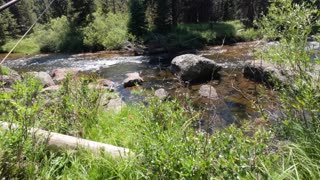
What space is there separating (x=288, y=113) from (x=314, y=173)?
0.88 metres

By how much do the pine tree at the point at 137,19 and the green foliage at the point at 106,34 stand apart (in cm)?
88

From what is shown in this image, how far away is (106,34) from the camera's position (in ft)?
84.7

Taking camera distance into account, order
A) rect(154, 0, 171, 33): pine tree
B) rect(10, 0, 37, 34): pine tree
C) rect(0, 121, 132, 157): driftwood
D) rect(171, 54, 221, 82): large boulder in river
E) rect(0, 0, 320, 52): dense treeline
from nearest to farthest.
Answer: rect(0, 121, 132, 157): driftwood, rect(171, 54, 221, 82): large boulder in river, rect(0, 0, 320, 52): dense treeline, rect(154, 0, 171, 33): pine tree, rect(10, 0, 37, 34): pine tree

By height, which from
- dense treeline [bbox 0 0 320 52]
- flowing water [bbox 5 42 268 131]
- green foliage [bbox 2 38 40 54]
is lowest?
green foliage [bbox 2 38 40 54]

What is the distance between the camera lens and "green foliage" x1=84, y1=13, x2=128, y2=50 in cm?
2428

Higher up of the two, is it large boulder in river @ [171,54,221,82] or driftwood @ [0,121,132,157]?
driftwood @ [0,121,132,157]

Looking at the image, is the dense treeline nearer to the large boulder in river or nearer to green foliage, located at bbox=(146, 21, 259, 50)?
green foliage, located at bbox=(146, 21, 259, 50)

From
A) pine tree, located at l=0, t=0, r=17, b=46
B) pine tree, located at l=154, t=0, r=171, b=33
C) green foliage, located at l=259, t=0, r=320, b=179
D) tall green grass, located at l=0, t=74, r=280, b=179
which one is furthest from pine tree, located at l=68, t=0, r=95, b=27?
green foliage, located at l=259, t=0, r=320, b=179

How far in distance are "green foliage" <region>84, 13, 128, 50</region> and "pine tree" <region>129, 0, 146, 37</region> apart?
A: 0.88 meters

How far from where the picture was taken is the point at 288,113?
292cm

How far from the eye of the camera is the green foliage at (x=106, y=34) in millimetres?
24281

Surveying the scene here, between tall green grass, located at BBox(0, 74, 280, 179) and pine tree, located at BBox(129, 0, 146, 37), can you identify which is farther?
pine tree, located at BBox(129, 0, 146, 37)

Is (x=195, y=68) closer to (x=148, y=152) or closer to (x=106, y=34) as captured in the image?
(x=148, y=152)

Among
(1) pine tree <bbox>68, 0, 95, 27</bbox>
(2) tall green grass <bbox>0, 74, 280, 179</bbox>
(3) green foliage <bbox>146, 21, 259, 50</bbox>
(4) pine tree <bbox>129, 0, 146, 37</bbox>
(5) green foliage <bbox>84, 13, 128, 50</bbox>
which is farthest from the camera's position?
(1) pine tree <bbox>68, 0, 95, 27</bbox>
